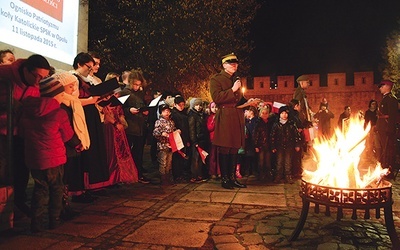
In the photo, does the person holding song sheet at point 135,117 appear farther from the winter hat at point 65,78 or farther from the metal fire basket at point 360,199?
the metal fire basket at point 360,199

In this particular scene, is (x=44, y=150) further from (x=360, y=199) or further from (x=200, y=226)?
(x=360, y=199)

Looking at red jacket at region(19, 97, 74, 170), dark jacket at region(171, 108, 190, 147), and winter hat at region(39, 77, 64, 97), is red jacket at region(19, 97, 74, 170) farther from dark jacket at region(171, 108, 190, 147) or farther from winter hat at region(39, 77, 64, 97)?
dark jacket at region(171, 108, 190, 147)

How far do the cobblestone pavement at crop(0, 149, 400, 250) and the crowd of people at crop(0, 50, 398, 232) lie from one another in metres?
0.32

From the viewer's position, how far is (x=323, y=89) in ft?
96.6

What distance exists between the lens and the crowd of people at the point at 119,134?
3.54 meters

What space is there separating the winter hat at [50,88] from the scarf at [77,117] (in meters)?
0.22

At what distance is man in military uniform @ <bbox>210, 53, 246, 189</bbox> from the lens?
566cm

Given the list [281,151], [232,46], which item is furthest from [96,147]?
[232,46]

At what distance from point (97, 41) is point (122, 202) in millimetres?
11606

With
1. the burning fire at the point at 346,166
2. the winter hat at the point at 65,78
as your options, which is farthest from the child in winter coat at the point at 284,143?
the winter hat at the point at 65,78

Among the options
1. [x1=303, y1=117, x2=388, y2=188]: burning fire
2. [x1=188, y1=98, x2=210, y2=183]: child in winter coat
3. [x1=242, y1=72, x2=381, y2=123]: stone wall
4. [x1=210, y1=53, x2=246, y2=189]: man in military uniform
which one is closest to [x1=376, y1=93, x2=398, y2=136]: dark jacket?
[x1=210, y1=53, x2=246, y2=189]: man in military uniform

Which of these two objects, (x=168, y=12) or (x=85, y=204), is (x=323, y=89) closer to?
(x=168, y=12)

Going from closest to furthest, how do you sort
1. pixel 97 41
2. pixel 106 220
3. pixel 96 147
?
pixel 106 220 < pixel 96 147 < pixel 97 41

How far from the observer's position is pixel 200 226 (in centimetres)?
367
